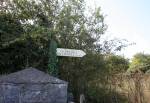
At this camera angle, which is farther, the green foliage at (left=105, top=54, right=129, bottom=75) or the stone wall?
the green foliage at (left=105, top=54, right=129, bottom=75)

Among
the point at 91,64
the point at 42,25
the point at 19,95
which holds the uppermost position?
the point at 42,25

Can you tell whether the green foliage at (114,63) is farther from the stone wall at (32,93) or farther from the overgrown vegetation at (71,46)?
the stone wall at (32,93)

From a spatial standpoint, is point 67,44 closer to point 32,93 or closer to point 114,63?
point 114,63

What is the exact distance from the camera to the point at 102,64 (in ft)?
40.4

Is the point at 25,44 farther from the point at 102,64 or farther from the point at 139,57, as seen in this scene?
the point at 139,57

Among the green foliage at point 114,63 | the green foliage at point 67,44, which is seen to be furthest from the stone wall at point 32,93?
the green foliage at point 114,63

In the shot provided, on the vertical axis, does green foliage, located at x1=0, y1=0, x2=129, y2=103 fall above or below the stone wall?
above

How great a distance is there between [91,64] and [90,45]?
740mm

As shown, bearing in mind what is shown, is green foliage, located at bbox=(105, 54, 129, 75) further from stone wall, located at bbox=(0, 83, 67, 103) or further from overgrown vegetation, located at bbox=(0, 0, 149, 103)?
stone wall, located at bbox=(0, 83, 67, 103)

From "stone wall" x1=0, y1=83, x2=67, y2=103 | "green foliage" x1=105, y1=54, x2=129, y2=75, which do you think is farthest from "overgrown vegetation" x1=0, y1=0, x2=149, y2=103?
"stone wall" x1=0, y1=83, x2=67, y2=103

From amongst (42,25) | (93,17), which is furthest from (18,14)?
(93,17)

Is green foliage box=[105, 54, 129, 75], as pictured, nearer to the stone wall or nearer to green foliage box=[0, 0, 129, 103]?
green foliage box=[0, 0, 129, 103]

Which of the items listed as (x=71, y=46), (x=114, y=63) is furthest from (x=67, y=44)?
(x=114, y=63)

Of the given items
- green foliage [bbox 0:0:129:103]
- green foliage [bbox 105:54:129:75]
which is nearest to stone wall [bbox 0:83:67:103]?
green foliage [bbox 0:0:129:103]
